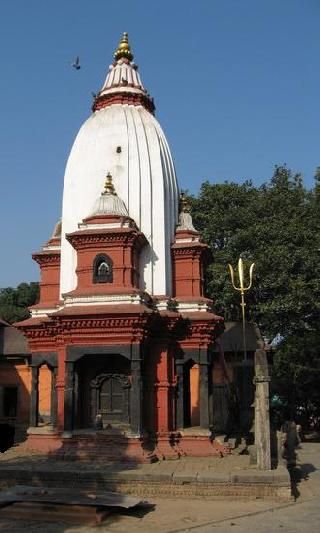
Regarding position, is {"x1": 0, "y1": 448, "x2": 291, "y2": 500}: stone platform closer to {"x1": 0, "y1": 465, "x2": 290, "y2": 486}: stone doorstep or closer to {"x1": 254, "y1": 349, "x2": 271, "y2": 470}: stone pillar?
{"x1": 0, "y1": 465, "x2": 290, "y2": 486}: stone doorstep

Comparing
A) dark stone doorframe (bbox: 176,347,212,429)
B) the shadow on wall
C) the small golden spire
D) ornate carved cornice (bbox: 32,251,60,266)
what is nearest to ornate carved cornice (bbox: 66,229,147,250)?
the small golden spire

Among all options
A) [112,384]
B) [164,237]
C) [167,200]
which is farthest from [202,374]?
[167,200]

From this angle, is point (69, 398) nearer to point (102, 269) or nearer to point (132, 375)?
point (132, 375)

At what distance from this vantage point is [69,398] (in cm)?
1723

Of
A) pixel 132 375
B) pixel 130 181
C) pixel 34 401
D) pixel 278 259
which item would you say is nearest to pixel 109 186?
pixel 130 181

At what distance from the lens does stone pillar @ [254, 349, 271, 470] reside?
1434 centimetres

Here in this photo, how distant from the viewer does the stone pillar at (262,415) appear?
1434cm

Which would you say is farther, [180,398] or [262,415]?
[180,398]

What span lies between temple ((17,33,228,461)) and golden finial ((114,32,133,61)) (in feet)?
1.51

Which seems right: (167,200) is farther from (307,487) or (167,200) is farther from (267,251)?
(307,487)

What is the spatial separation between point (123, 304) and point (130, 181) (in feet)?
17.9

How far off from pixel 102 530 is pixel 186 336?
9.08 metres

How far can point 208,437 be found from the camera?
715 inches

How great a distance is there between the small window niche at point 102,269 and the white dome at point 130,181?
1.64m
